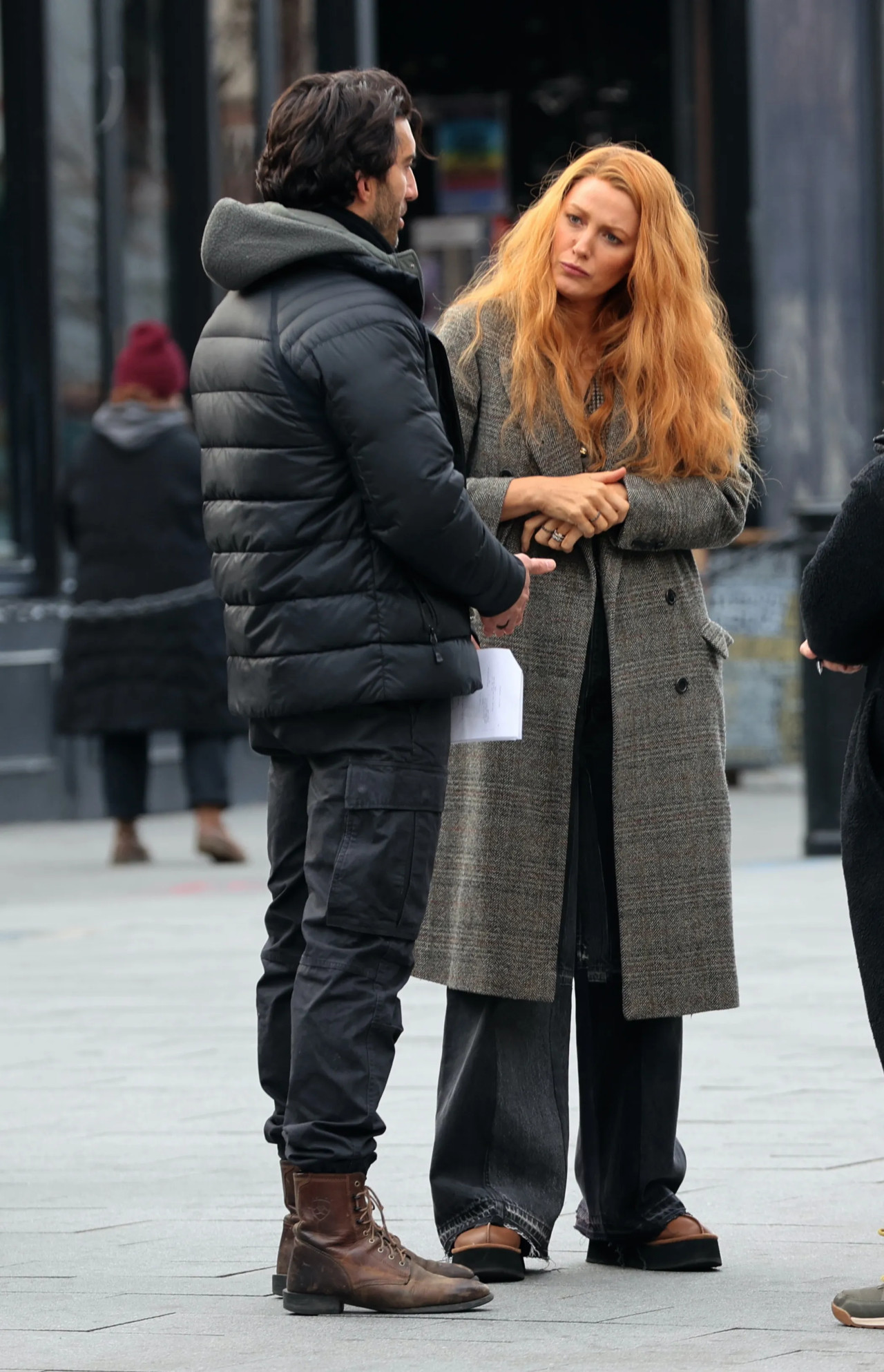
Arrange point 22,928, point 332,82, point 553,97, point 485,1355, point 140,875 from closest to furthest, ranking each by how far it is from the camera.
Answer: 1. point 485,1355
2. point 332,82
3. point 22,928
4. point 140,875
5. point 553,97

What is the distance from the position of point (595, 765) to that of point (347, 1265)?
0.97 metres

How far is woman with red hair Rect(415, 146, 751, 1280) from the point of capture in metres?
4.59

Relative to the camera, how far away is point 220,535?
430 centimetres

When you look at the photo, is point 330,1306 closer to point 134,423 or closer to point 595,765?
point 595,765

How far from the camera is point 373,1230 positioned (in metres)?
4.26

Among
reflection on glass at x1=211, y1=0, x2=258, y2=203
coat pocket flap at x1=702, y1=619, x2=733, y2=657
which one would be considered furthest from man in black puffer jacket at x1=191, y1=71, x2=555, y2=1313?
reflection on glass at x1=211, y1=0, x2=258, y2=203

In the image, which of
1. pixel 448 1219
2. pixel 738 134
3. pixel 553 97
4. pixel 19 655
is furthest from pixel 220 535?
pixel 553 97

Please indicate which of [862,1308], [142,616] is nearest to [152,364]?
[142,616]

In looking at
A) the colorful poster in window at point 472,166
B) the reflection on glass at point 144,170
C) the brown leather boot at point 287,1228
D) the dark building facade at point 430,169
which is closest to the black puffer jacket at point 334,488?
the brown leather boot at point 287,1228

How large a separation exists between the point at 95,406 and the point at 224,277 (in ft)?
30.2

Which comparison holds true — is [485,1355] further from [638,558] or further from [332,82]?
[332,82]

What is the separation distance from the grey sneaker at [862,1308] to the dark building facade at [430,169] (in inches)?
309

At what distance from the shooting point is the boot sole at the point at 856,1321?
4082mm

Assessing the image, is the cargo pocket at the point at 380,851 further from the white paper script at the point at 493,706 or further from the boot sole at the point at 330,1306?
the boot sole at the point at 330,1306
